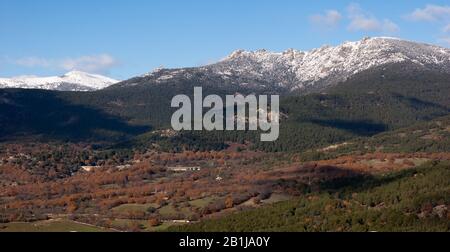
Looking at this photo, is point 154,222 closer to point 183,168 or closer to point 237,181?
point 237,181

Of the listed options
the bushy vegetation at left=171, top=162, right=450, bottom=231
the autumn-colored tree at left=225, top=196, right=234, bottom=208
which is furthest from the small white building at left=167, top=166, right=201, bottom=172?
the bushy vegetation at left=171, top=162, right=450, bottom=231

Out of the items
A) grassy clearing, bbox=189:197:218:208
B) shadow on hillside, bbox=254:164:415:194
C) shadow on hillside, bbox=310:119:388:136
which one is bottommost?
grassy clearing, bbox=189:197:218:208

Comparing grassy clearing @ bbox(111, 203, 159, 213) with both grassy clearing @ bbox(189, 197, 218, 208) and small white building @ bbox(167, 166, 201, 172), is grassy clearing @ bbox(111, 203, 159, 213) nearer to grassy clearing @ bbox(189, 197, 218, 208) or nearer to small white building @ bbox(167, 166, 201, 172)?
grassy clearing @ bbox(189, 197, 218, 208)

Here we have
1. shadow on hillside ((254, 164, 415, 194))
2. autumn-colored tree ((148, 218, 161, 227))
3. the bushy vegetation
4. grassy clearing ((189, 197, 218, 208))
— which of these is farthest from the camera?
grassy clearing ((189, 197, 218, 208))

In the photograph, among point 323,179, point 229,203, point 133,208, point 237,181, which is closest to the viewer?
point 229,203

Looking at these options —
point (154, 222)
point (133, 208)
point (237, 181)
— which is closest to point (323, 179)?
point (237, 181)

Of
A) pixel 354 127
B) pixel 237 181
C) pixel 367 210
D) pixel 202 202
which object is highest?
pixel 354 127

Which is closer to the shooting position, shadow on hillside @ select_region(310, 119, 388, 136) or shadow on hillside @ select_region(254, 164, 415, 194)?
shadow on hillside @ select_region(254, 164, 415, 194)

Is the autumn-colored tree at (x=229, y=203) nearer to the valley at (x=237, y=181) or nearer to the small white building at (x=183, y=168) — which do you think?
the valley at (x=237, y=181)

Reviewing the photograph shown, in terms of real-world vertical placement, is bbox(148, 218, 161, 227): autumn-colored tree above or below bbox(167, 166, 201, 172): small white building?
below

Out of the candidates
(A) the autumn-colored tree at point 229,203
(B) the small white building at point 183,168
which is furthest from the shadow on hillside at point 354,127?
(A) the autumn-colored tree at point 229,203

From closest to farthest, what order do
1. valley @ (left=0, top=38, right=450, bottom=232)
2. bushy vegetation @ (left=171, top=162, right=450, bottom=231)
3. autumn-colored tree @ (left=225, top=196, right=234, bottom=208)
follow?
bushy vegetation @ (left=171, top=162, right=450, bottom=231) → valley @ (left=0, top=38, right=450, bottom=232) → autumn-colored tree @ (left=225, top=196, right=234, bottom=208)
